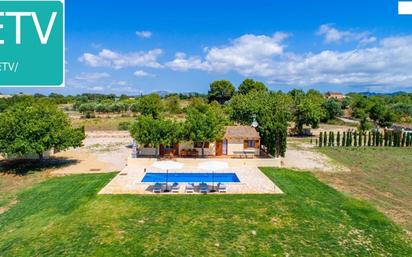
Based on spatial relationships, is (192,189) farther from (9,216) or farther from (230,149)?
(230,149)

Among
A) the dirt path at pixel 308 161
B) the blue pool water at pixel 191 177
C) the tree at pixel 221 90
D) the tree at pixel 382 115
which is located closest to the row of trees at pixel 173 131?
the blue pool water at pixel 191 177

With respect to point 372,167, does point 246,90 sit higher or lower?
higher

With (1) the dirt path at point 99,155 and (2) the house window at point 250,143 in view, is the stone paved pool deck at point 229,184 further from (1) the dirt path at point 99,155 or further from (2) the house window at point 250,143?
(2) the house window at point 250,143

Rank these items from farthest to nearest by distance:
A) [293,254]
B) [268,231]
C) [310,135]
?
[310,135], [268,231], [293,254]

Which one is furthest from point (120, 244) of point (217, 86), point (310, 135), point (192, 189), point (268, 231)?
point (217, 86)

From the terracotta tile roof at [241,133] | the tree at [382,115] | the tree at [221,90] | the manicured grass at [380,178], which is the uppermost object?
the tree at [221,90]

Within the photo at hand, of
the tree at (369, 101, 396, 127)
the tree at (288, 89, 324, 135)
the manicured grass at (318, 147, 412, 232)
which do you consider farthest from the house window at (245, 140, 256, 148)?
the tree at (369, 101, 396, 127)

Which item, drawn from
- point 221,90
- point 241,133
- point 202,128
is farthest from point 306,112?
point 221,90
